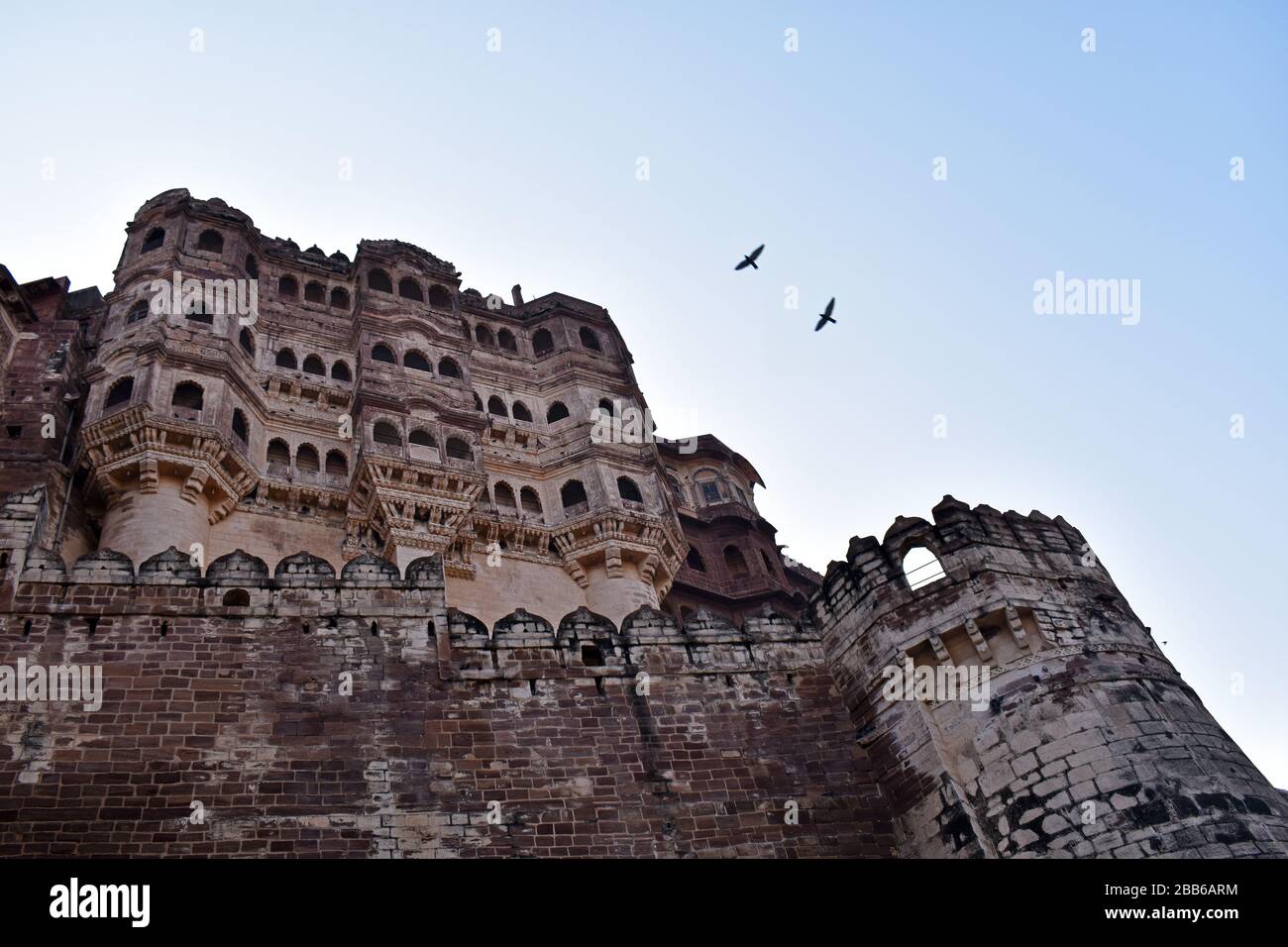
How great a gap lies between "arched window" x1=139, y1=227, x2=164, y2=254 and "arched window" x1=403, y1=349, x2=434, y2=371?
6873mm

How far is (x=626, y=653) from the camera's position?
13.8m

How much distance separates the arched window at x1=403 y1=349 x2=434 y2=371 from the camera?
30.1 meters

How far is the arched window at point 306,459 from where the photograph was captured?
87.0ft

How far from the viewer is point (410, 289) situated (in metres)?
33.4

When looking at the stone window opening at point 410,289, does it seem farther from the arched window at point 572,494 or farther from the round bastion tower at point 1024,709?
the round bastion tower at point 1024,709

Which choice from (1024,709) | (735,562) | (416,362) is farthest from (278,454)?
(1024,709)

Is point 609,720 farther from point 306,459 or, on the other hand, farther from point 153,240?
point 153,240

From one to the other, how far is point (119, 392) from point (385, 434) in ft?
19.2

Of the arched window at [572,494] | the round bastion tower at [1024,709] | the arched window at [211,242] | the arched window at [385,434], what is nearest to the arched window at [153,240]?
the arched window at [211,242]

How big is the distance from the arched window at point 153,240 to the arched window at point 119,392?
6038 millimetres
